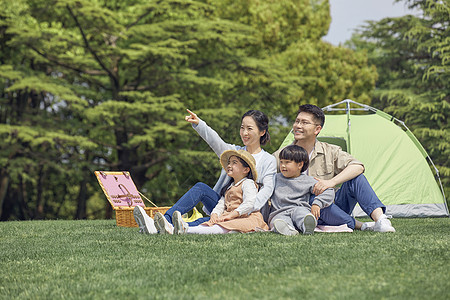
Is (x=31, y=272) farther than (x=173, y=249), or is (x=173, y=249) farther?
(x=173, y=249)

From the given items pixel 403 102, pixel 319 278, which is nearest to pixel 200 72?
pixel 403 102

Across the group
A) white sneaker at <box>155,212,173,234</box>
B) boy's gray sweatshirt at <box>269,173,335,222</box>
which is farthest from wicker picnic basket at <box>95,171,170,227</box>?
boy's gray sweatshirt at <box>269,173,335,222</box>

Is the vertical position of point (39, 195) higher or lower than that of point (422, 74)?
lower

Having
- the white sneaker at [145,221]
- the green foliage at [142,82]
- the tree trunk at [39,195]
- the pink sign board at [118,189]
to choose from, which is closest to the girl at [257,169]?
the white sneaker at [145,221]

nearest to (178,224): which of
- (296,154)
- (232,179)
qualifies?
(232,179)

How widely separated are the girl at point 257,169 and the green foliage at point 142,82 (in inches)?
277

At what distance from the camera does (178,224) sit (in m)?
3.81

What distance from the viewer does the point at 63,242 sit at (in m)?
3.75

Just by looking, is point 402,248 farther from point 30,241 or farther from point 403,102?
point 403,102

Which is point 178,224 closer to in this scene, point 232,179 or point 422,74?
point 232,179

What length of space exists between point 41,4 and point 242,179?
401 inches

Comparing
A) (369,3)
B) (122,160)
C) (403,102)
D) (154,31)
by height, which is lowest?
(122,160)

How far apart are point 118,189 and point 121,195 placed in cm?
8

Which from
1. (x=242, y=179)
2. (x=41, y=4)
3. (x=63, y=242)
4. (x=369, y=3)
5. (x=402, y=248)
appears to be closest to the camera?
(x=402, y=248)
